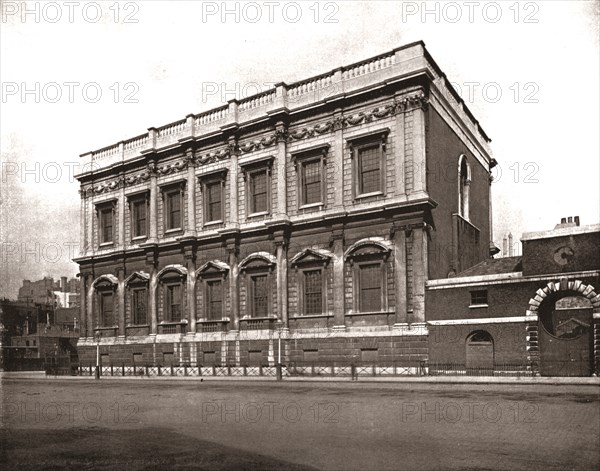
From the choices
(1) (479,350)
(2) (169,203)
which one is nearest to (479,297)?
(1) (479,350)

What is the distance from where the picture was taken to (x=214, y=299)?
34812 mm

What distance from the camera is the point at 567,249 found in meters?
24.4

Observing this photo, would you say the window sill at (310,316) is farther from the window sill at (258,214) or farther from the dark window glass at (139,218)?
the dark window glass at (139,218)

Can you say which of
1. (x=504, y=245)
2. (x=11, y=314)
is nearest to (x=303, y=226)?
(x=504, y=245)

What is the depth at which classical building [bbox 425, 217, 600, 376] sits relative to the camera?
23.9 metres

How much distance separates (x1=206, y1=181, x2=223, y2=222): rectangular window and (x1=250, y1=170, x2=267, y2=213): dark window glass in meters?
2.52

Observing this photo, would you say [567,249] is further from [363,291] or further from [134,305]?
[134,305]

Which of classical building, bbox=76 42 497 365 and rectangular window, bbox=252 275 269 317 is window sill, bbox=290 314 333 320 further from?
rectangular window, bbox=252 275 269 317

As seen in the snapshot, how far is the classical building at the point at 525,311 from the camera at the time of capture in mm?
23938

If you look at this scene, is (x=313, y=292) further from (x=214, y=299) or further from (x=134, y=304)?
(x=134, y=304)

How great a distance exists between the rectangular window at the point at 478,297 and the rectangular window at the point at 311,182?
9.58 metres

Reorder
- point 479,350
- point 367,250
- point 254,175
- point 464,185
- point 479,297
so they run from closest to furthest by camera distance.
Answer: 1. point 479,350
2. point 479,297
3. point 367,250
4. point 254,175
5. point 464,185

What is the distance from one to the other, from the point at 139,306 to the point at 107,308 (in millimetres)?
3731

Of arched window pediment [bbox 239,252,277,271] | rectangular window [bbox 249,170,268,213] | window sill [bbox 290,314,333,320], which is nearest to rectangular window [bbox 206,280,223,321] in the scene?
arched window pediment [bbox 239,252,277,271]
